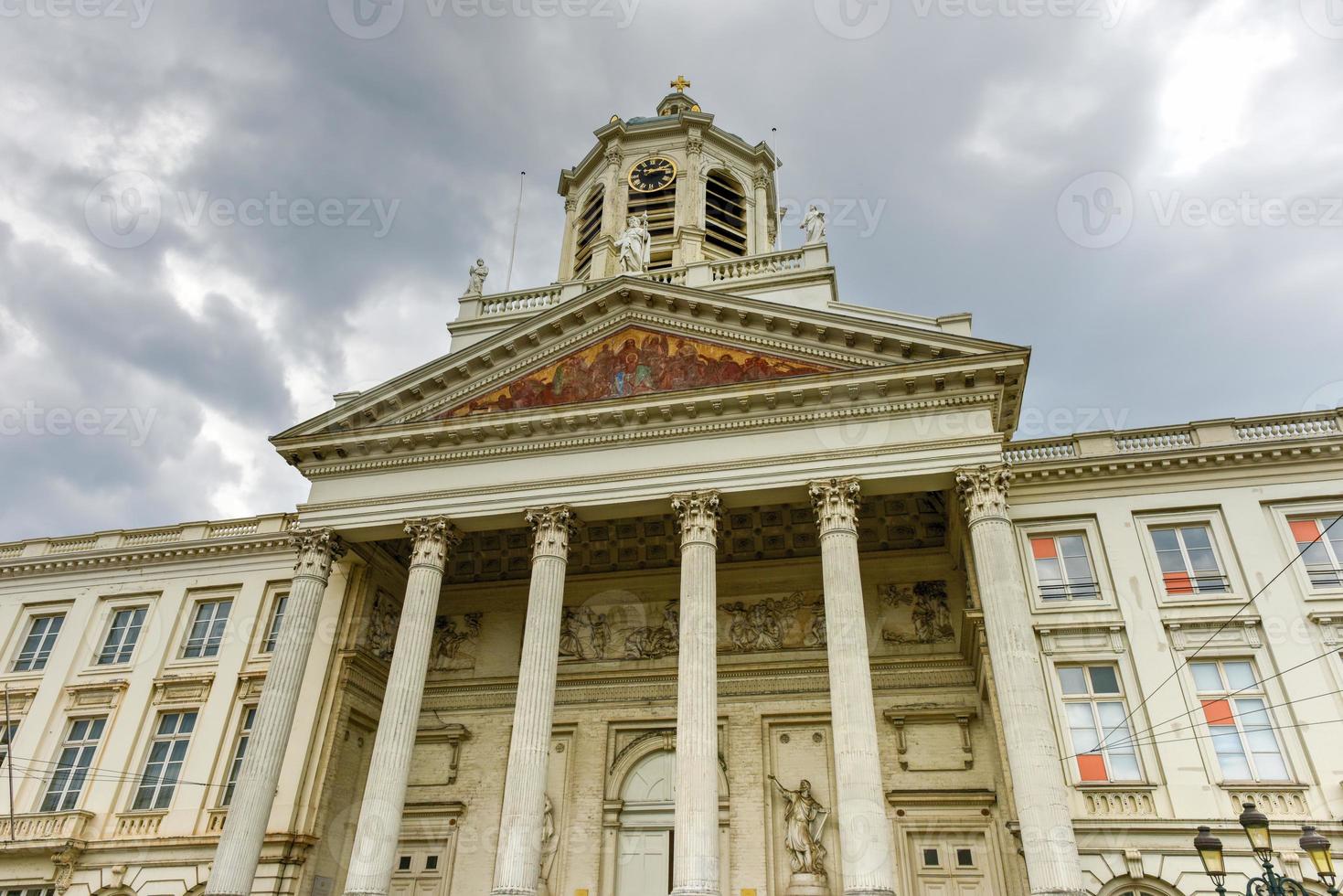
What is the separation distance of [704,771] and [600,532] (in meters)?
10.5

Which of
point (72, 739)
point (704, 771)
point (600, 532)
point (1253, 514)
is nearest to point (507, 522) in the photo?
point (600, 532)

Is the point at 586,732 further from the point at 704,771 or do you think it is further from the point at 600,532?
the point at 704,771

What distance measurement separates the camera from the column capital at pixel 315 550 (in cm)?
2331

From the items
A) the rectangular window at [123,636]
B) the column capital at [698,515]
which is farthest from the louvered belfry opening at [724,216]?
the rectangular window at [123,636]

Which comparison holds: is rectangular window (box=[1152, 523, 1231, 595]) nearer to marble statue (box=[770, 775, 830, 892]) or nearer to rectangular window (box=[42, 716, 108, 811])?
marble statue (box=[770, 775, 830, 892])

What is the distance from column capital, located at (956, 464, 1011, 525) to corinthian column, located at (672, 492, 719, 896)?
5502 millimetres

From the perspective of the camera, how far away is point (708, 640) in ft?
63.5

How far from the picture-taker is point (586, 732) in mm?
25609

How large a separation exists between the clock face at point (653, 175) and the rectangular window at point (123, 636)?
959 inches

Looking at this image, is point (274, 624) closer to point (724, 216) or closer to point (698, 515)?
point (698, 515)

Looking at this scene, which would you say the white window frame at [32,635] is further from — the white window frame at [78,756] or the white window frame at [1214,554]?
the white window frame at [1214,554]

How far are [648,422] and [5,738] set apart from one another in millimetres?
22074

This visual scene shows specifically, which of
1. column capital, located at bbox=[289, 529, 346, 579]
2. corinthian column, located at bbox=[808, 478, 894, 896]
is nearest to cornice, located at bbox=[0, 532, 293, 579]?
column capital, located at bbox=[289, 529, 346, 579]

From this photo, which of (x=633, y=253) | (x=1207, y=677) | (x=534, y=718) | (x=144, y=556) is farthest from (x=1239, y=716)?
(x=144, y=556)
